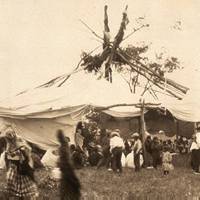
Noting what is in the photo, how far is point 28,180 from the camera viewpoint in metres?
8.72

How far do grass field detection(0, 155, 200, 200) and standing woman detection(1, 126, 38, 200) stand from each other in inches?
39.1

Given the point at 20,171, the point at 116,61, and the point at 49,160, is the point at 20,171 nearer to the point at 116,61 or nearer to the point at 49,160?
the point at 49,160

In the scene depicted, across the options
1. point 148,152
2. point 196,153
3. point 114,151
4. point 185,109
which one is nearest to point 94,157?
point 148,152

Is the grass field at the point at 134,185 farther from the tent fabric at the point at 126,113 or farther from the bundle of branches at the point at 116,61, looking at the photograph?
the bundle of branches at the point at 116,61

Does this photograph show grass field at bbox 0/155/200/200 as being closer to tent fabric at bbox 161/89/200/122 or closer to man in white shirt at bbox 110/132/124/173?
man in white shirt at bbox 110/132/124/173

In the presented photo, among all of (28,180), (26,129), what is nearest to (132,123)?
(26,129)

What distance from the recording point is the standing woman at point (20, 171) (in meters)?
8.68

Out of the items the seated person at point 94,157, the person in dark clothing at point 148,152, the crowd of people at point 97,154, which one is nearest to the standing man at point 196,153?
the crowd of people at point 97,154

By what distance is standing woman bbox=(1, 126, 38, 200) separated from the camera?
868 centimetres

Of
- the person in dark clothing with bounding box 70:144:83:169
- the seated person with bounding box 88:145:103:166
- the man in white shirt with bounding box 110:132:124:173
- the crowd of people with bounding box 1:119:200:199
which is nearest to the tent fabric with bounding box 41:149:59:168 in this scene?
the crowd of people with bounding box 1:119:200:199

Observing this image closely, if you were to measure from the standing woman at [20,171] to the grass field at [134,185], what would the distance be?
0.99 meters

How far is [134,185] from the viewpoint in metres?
12.3

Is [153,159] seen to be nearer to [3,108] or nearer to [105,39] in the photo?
[3,108]

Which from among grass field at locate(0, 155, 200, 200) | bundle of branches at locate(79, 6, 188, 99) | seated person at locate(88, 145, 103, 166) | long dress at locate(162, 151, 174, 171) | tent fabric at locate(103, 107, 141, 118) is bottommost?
grass field at locate(0, 155, 200, 200)
